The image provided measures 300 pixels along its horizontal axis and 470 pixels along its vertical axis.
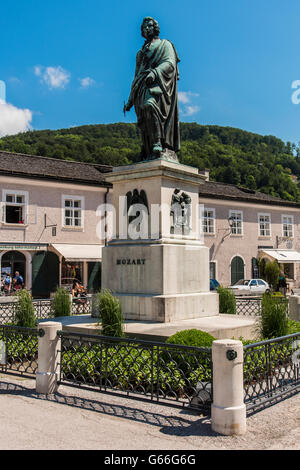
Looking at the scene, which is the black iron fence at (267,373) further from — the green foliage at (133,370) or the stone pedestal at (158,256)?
the stone pedestal at (158,256)

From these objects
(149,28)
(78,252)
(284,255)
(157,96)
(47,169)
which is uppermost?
(47,169)

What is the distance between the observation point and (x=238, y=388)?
540 centimetres

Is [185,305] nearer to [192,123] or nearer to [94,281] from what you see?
[94,281]

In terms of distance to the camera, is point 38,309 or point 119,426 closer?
point 119,426

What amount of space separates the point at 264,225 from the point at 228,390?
37.3 metres

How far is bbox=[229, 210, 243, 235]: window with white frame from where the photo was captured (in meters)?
39.2

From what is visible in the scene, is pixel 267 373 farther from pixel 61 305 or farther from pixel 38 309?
pixel 38 309

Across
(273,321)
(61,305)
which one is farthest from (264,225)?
(273,321)

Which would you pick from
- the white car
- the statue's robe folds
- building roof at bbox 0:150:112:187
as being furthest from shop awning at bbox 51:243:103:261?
the statue's robe folds

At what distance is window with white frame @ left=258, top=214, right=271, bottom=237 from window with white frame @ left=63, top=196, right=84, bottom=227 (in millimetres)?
17268

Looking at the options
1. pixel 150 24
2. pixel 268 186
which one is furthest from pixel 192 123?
pixel 150 24

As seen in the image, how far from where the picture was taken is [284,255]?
41.4 meters

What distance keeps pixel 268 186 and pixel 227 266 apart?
97.6ft

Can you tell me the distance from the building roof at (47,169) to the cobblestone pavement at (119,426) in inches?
920
